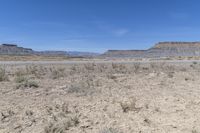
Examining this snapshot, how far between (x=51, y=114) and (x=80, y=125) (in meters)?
1.13

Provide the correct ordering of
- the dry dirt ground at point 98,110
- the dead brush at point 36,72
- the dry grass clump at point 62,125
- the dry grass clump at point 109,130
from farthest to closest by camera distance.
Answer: the dead brush at point 36,72
the dry dirt ground at point 98,110
the dry grass clump at point 62,125
the dry grass clump at point 109,130

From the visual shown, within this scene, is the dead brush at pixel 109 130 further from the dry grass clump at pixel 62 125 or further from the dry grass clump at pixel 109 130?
the dry grass clump at pixel 62 125

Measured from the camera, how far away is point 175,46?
193 metres

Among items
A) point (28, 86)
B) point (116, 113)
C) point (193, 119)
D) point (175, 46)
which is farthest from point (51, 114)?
point (175, 46)

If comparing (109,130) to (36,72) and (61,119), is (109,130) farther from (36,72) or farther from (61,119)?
(36,72)

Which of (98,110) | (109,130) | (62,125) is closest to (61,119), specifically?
(62,125)

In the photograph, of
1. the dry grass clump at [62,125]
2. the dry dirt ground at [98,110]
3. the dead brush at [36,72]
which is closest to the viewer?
the dry grass clump at [62,125]

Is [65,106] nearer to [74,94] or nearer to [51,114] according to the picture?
[51,114]

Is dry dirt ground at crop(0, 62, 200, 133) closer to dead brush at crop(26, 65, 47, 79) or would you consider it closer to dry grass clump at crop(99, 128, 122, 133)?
dry grass clump at crop(99, 128, 122, 133)

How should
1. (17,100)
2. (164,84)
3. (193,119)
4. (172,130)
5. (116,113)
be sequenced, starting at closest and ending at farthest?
(172,130)
(193,119)
(116,113)
(17,100)
(164,84)

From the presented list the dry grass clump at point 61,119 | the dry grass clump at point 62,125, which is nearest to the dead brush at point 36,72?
the dry grass clump at point 61,119

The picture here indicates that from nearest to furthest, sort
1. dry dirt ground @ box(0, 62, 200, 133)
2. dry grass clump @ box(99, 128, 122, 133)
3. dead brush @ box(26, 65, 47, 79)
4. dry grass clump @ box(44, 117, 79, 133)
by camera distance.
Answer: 1. dry grass clump @ box(99, 128, 122, 133)
2. dry grass clump @ box(44, 117, 79, 133)
3. dry dirt ground @ box(0, 62, 200, 133)
4. dead brush @ box(26, 65, 47, 79)

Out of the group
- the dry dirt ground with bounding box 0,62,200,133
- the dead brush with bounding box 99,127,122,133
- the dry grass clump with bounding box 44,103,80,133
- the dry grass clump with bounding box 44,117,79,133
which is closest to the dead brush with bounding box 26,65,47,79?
the dry dirt ground with bounding box 0,62,200,133

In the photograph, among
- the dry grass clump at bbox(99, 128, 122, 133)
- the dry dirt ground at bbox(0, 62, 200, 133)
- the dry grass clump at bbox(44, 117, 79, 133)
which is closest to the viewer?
the dry grass clump at bbox(99, 128, 122, 133)
